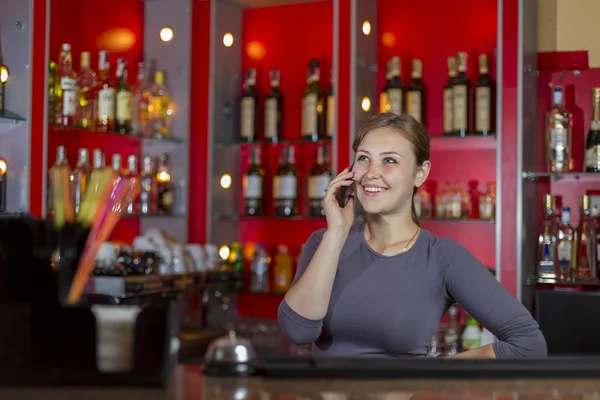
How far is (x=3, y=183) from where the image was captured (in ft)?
9.91

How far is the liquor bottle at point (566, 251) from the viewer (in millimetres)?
3408

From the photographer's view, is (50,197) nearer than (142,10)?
Yes

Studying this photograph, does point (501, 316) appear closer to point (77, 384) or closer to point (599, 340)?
point (77, 384)

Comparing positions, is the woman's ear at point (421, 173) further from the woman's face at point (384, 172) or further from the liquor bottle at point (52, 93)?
the liquor bottle at point (52, 93)

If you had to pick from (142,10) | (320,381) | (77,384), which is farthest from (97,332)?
(142,10)

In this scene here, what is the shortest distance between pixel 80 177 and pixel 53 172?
0.73 ft

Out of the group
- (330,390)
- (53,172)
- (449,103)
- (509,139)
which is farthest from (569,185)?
(330,390)

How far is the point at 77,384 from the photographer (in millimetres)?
1176

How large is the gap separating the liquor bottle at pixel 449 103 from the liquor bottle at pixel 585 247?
2.05 feet

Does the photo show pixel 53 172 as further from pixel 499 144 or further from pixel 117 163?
pixel 499 144

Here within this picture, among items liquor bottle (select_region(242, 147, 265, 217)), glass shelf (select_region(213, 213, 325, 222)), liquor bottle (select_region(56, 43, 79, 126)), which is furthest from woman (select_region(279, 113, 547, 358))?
liquor bottle (select_region(242, 147, 265, 217))

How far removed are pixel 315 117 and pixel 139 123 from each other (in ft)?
2.66

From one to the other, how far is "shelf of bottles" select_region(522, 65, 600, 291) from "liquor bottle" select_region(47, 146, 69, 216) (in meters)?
1.84

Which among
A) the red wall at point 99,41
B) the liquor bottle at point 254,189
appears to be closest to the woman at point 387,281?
the red wall at point 99,41
